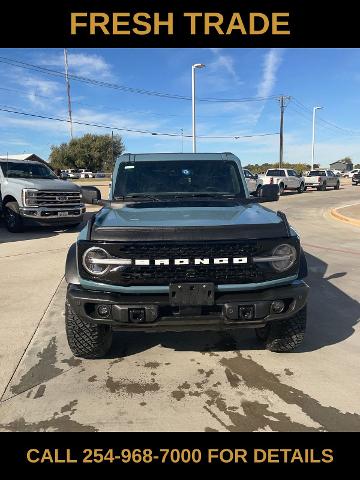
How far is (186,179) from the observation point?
14.2 feet

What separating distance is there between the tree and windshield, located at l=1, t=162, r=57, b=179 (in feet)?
199

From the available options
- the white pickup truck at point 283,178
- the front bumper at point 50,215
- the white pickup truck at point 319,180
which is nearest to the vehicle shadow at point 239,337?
the front bumper at point 50,215

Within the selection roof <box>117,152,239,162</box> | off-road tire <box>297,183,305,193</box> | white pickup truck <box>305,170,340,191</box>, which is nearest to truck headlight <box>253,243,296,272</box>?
roof <box>117,152,239,162</box>

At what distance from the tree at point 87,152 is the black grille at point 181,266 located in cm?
7065

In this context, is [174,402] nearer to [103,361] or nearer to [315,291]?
[103,361]

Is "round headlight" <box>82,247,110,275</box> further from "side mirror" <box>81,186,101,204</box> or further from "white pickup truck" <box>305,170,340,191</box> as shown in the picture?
"white pickup truck" <box>305,170,340,191</box>

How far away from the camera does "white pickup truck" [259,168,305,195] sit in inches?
1017

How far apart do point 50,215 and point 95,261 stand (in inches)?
335

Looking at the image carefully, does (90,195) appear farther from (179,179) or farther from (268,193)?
(268,193)

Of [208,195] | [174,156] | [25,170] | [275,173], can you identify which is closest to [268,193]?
[208,195]

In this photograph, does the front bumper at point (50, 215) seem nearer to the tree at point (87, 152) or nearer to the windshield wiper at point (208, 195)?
the windshield wiper at point (208, 195)

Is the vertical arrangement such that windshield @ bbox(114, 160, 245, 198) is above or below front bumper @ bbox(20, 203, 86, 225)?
above

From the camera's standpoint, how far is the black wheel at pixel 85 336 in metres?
3.22
